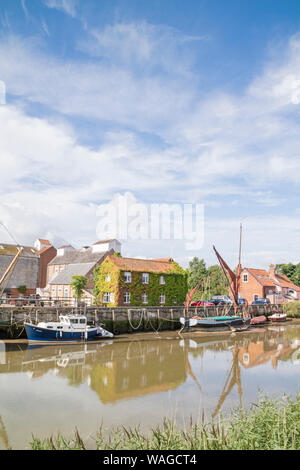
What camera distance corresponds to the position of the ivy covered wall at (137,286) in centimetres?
4309

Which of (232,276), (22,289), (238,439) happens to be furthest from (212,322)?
(22,289)

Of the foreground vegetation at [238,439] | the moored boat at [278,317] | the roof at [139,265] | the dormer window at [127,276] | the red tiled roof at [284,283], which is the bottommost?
the moored boat at [278,317]

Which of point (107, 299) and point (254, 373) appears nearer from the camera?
point (254, 373)

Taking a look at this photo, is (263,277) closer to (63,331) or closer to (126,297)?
(126,297)

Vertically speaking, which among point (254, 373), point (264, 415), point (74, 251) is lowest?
point (254, 373)

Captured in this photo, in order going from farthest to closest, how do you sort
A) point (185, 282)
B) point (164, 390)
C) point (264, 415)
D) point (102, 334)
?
1. point (185, 282)
2. point (102, 334)
3. point (164, 390)
4. point (264, 415)

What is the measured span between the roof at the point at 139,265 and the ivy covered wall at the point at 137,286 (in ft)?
1.44

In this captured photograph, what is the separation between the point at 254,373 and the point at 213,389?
17.0ft

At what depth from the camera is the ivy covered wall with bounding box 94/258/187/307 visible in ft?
141

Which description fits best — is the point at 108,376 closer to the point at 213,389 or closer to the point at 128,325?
the point at 213,389

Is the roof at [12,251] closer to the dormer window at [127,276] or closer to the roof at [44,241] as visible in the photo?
the roof at [44,241]

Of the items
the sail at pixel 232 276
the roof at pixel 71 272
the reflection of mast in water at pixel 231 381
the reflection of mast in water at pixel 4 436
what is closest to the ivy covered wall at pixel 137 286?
the sail at pixel 232 276
